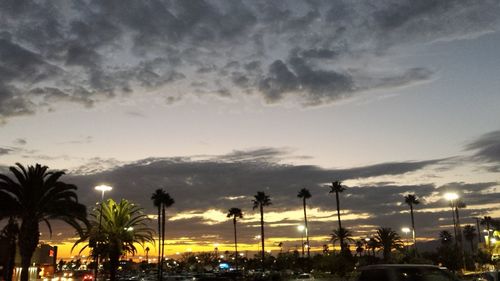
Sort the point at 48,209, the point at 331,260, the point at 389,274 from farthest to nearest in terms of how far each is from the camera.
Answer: the point at 331,260
the point at 48,209
the point at 389,274

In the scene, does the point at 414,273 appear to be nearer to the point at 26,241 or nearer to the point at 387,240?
the point at 26,241

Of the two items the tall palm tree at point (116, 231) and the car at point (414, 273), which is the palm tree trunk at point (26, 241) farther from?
the car at point (414, 273)

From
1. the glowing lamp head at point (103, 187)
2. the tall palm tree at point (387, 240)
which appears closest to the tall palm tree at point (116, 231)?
the glowing lamp head at point (103, 187)

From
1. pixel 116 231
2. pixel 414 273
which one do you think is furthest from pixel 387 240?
pixel 414 273

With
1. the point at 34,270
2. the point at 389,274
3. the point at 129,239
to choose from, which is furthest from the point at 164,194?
the point at 389,274

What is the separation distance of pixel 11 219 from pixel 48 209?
154 inches

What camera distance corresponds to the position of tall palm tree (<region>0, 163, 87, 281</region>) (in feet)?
116

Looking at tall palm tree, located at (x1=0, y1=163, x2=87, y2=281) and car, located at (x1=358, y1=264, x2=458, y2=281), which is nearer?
car, located at (x1=358, y1=264, x2=458, y2=281)

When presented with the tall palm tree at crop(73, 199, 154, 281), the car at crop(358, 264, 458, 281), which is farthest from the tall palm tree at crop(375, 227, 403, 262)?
the car at crop(358, 264, 458, 281)

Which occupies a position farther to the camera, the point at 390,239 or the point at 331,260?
the point at 390,239

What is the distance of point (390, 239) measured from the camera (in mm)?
95000

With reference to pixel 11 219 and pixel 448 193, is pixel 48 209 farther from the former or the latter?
pixel 448 193

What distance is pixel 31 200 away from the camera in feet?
118

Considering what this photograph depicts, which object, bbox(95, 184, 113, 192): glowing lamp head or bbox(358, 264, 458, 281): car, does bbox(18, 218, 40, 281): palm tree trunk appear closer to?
bbox(95, 184, 113, 192): glowing lamp head
